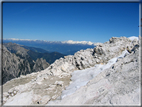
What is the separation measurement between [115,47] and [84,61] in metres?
9.11

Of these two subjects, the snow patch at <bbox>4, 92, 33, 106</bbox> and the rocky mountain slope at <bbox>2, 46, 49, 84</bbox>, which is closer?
the snow patch at <bbox>4, 92, 33, 106</bbox>

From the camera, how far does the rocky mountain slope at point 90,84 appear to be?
25.9 feet

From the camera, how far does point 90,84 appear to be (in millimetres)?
11492

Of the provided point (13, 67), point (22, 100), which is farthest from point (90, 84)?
point (13, 67)

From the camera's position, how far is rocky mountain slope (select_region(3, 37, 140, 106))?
7.89m

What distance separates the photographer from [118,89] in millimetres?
8133

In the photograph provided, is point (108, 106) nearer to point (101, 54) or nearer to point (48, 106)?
point (48, 106)

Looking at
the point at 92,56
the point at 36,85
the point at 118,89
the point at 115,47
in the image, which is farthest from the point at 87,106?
the point at 115,47

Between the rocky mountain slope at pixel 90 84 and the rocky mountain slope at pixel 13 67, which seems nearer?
the rocky mountain slope at pixel 90 84

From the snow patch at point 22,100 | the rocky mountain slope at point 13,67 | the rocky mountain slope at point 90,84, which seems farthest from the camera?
the rocky mountain slope at point 13,67

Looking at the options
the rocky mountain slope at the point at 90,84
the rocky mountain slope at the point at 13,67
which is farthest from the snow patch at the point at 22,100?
the rocky mountain slope at the point at 13,67

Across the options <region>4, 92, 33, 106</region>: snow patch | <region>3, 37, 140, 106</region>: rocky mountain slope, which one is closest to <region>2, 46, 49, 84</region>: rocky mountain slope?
<region>3, 37, 140, 106</region>: rocky mountain slope

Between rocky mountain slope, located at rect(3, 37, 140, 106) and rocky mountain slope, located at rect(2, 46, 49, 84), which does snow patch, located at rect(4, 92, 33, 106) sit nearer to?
rocky mountain slope, located at rect(3, 37, 140, 106)

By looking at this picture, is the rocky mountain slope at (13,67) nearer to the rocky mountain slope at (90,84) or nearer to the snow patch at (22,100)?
the rocky mountain slope at (90,84)
